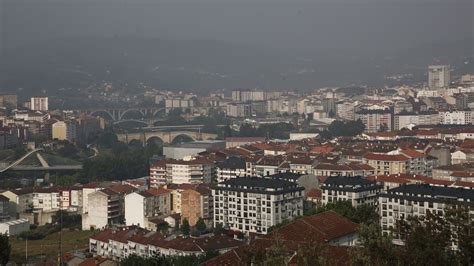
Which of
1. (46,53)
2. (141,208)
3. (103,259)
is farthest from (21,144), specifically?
(46,53)

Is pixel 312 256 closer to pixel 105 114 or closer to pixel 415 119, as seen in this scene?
pixel 415 119

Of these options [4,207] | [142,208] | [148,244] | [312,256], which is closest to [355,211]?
[148,244]

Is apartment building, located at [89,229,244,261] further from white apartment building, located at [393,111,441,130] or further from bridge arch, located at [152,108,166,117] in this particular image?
bridge arch, located at [152,108,166,117]

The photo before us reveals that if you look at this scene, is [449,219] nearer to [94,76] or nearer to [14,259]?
[14,259]

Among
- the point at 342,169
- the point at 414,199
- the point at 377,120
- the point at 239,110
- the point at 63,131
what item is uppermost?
the point at 239,110

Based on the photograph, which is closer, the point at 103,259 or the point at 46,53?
the point at 103,259

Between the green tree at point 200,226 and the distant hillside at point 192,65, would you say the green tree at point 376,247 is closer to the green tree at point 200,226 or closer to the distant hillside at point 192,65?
the green tree at point 200,226

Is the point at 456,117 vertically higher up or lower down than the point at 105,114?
lower down
